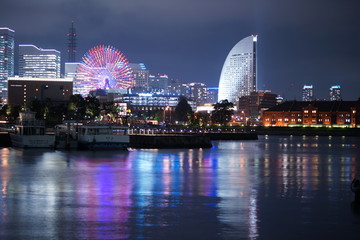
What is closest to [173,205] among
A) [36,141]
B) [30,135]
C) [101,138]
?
[101,138]

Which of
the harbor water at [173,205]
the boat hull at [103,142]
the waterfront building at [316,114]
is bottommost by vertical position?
the harbor water at [173,205]

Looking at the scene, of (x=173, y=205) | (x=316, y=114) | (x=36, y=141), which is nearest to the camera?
(x=173, y=205)

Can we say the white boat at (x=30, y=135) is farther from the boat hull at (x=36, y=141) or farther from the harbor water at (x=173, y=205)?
the harbor water at (x=173, y=205)

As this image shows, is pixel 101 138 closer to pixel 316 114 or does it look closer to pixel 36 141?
pixel 36 141

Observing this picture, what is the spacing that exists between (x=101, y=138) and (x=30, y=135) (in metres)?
8.58

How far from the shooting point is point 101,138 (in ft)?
202

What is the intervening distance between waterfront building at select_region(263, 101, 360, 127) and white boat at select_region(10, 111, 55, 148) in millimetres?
135249

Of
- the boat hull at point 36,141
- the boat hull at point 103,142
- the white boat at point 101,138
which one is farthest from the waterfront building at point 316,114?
the boat hull at point 36,141

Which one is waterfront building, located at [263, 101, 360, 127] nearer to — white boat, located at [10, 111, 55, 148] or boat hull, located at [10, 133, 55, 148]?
white boat, located at [10, 111, 55, 148]

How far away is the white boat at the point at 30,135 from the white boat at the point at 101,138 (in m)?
3.80

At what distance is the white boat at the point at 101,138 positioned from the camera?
61188mm

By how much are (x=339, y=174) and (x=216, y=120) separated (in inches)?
5749

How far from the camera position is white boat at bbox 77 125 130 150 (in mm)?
61188

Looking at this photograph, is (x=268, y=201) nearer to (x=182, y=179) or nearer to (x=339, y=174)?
(x=182, y=179)
